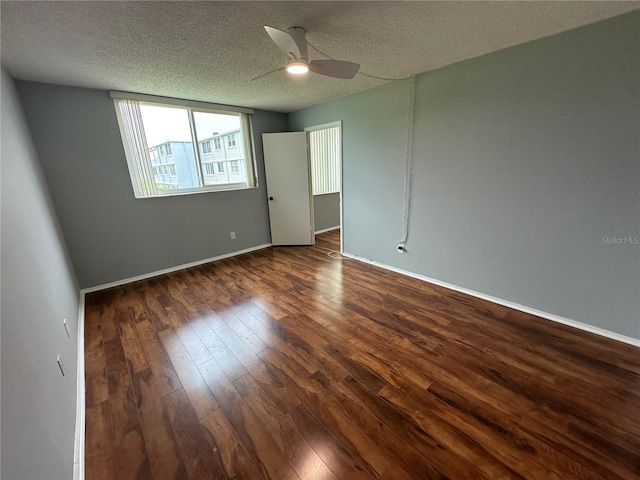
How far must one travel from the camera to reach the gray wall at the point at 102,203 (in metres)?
2.68

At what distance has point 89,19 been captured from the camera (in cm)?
154

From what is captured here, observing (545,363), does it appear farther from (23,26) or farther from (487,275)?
(23,26)

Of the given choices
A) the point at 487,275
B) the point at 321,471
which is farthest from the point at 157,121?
the point at 487,275

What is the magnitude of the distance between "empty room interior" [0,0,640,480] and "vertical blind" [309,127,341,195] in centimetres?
180

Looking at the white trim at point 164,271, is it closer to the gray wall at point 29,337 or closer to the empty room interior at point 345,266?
the empty room interior at point 345,266

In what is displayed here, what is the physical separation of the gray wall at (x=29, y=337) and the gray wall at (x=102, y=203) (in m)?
0.62

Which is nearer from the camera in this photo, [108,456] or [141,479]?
[141,479]

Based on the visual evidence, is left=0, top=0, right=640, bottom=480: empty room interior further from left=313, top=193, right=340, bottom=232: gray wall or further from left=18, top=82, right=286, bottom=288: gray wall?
left=313, top=193, right=340, bottom=232: gray wall

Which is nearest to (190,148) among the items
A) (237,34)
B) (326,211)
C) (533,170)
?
(237,34)

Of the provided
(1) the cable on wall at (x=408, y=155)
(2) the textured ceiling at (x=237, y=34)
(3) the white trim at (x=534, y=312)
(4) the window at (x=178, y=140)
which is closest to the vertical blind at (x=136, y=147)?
(4) the window at (x=178, y=140)

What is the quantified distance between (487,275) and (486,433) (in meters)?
1.63

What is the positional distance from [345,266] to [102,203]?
121 inches

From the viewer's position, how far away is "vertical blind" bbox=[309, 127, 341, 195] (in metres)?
5.46

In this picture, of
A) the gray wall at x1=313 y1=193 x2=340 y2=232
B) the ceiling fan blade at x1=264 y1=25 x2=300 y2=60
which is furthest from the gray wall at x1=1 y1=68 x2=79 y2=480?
the gray wall at x1=313 y1=193 x2=340 y2=232
